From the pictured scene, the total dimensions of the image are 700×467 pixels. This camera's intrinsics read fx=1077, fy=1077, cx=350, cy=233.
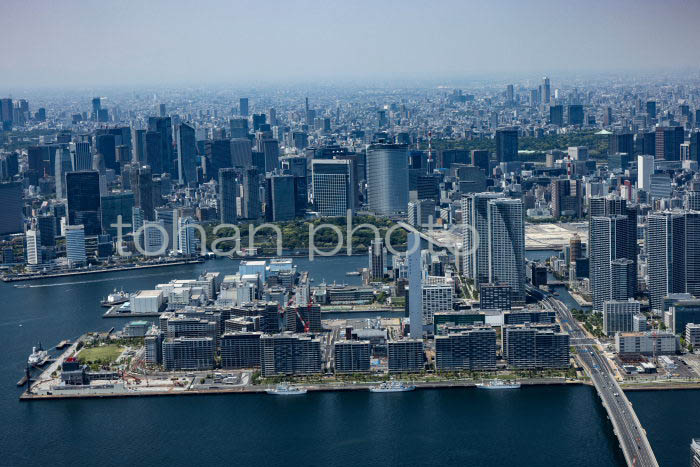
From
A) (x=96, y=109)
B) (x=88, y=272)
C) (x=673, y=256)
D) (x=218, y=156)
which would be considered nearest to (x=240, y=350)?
(x=673, y=256)

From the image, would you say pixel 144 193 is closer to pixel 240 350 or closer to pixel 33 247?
pixel 33 247

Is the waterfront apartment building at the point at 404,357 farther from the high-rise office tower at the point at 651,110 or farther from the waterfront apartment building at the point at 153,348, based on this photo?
the high-rise office tower at the point at 651,110

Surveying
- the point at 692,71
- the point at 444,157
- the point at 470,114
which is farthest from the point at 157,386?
the point at 470,114

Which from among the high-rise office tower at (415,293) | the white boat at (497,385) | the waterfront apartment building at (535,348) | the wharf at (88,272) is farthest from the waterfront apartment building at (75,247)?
the white boat at (497,385)

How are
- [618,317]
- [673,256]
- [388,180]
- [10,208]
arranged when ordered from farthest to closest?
[388,180]
[10,208]
[673,256]
[618,317]

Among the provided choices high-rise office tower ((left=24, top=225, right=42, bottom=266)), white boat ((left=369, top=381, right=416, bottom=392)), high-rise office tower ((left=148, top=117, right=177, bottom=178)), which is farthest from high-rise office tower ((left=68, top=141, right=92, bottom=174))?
white boat ((left=369, top=381, right=416, bottom=392))

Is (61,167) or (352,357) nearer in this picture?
(352,357)

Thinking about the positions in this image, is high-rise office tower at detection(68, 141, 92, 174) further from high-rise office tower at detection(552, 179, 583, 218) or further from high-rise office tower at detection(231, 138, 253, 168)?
high-rise office tower at detection(552, 179, 583, 218)
